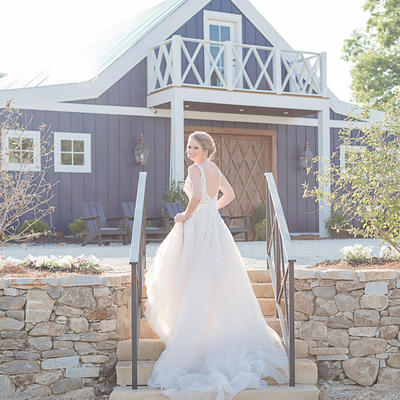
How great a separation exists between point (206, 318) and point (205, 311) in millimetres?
54

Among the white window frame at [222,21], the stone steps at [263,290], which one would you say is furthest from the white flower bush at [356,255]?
the white window frame at [222,21]

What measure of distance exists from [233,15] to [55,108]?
15.3 ft

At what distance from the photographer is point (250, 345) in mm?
5230

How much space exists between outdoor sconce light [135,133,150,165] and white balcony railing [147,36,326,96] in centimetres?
110

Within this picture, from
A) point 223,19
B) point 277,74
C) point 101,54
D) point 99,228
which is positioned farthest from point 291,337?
point 101,54

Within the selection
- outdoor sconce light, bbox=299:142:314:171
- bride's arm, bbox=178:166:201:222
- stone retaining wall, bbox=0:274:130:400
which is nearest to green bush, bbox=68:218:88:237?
outdoor sconce light, bbox=299:142:314:171

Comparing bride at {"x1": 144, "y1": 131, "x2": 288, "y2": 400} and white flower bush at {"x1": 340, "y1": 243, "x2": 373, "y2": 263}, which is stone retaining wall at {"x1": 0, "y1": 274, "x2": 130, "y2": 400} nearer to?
bride at {"x1": 144, "y1": 131, "x2": 288, "y2": 400}

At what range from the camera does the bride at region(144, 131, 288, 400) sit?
16.4 feet

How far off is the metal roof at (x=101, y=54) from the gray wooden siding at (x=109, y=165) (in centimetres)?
103

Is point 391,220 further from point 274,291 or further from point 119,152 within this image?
point 119,152

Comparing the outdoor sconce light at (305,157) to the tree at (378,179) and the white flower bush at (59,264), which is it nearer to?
the tree at (378,179)

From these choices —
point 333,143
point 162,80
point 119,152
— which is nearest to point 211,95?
point 162,80

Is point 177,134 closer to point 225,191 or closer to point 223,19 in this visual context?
point 223,19

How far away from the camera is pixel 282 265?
19.1ft
